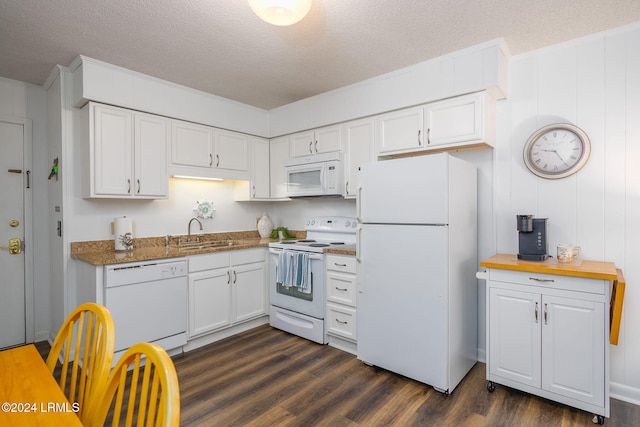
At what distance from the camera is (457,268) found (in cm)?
246

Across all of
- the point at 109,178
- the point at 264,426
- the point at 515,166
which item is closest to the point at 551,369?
the point at 515,166

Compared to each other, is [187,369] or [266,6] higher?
[266,6]

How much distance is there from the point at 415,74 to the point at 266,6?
1601 mm

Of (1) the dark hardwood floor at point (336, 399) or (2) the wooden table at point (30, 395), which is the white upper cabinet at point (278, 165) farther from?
(2) the wooden table at point (30, 395)

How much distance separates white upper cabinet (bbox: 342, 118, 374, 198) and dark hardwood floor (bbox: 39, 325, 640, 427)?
162cm

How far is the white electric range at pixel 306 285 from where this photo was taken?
321 cm

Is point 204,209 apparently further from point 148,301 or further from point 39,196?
point 39,196

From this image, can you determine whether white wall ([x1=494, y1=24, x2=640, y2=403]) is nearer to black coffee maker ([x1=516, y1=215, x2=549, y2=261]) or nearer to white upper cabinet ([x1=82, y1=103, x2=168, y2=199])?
black coffee maker ([x1=516, y1=215, x2=549, y2=261])

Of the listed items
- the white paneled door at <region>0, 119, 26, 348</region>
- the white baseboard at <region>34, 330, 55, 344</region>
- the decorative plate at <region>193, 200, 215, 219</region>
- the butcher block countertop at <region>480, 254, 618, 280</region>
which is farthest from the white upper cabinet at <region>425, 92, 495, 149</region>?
the white baseboard at <region>34, 330, 55, 344</region>

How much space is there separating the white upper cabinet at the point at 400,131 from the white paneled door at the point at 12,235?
11.0 feet

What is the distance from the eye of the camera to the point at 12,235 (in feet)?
10.4

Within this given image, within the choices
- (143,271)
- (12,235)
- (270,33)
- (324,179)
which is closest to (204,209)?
(143,271)

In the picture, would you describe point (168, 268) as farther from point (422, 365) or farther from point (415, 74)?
point (415, 74)

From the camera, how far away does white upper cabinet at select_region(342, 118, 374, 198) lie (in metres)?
3.28
